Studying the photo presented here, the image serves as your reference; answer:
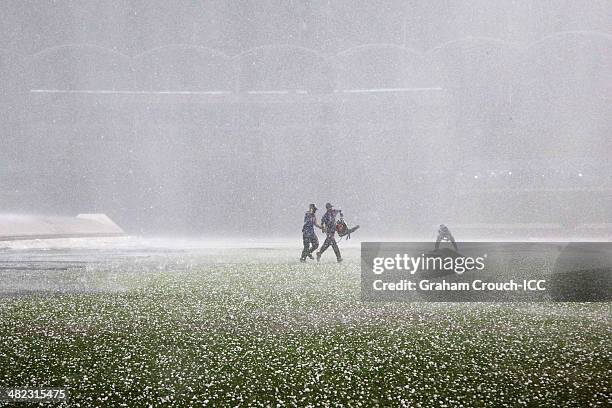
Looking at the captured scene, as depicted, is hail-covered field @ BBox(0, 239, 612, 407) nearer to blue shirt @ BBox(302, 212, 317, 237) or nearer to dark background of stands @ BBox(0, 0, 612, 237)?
blue shirt @ BBox(302, 212, 317, 237)

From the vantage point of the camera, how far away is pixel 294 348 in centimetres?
600

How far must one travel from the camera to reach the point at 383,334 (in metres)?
6.75

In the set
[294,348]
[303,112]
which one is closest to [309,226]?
[294,348]

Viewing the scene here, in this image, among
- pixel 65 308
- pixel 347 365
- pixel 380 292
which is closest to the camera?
pixel 347 365

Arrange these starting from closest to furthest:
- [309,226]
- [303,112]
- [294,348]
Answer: [294,348] < [309,226] < [303,112]

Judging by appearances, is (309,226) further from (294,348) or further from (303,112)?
(303,112)

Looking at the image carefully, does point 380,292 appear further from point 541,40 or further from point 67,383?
point 541,40

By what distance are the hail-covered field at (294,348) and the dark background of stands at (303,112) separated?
35559mm

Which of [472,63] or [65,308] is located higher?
[472,63]

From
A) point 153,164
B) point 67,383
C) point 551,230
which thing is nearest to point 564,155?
point 551,230

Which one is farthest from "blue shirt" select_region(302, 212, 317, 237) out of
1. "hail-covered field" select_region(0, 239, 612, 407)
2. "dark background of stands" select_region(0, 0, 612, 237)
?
"dark background of stands" select_region(0, 0, 612, 237)

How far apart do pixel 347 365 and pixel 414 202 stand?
141 feet

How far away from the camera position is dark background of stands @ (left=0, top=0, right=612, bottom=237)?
42188mm

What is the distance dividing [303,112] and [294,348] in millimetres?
43276
